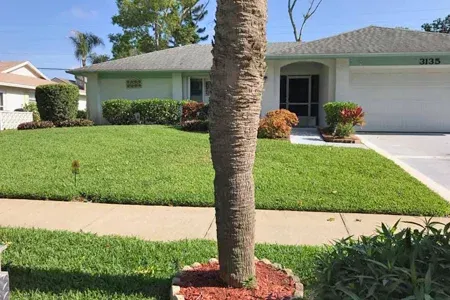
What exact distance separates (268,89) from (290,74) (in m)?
2.42

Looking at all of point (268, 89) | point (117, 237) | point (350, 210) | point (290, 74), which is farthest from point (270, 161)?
point (290, 74)

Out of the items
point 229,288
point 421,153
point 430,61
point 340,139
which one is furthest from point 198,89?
point 229,288

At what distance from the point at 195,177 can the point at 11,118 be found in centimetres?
1905

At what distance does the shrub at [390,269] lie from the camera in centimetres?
198

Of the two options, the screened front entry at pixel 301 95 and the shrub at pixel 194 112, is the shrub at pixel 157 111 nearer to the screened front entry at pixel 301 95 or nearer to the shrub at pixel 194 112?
the shrub at pixel 194 112

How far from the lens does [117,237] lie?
184 inches

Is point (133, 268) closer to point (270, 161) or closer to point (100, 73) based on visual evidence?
point (270, 161)

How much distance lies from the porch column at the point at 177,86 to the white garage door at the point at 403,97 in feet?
26.7

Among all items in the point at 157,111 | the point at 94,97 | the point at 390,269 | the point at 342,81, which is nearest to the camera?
the point at 390,269

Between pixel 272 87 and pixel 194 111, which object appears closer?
pixel 194 111

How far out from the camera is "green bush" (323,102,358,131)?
1407 centimetres

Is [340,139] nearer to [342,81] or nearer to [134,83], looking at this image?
[342,81]

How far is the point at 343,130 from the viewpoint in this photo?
1340 centimetres

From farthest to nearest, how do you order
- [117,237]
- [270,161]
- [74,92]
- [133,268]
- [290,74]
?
[74,92] → [290,74] → [270,161] → [117,237] → [133,268]
